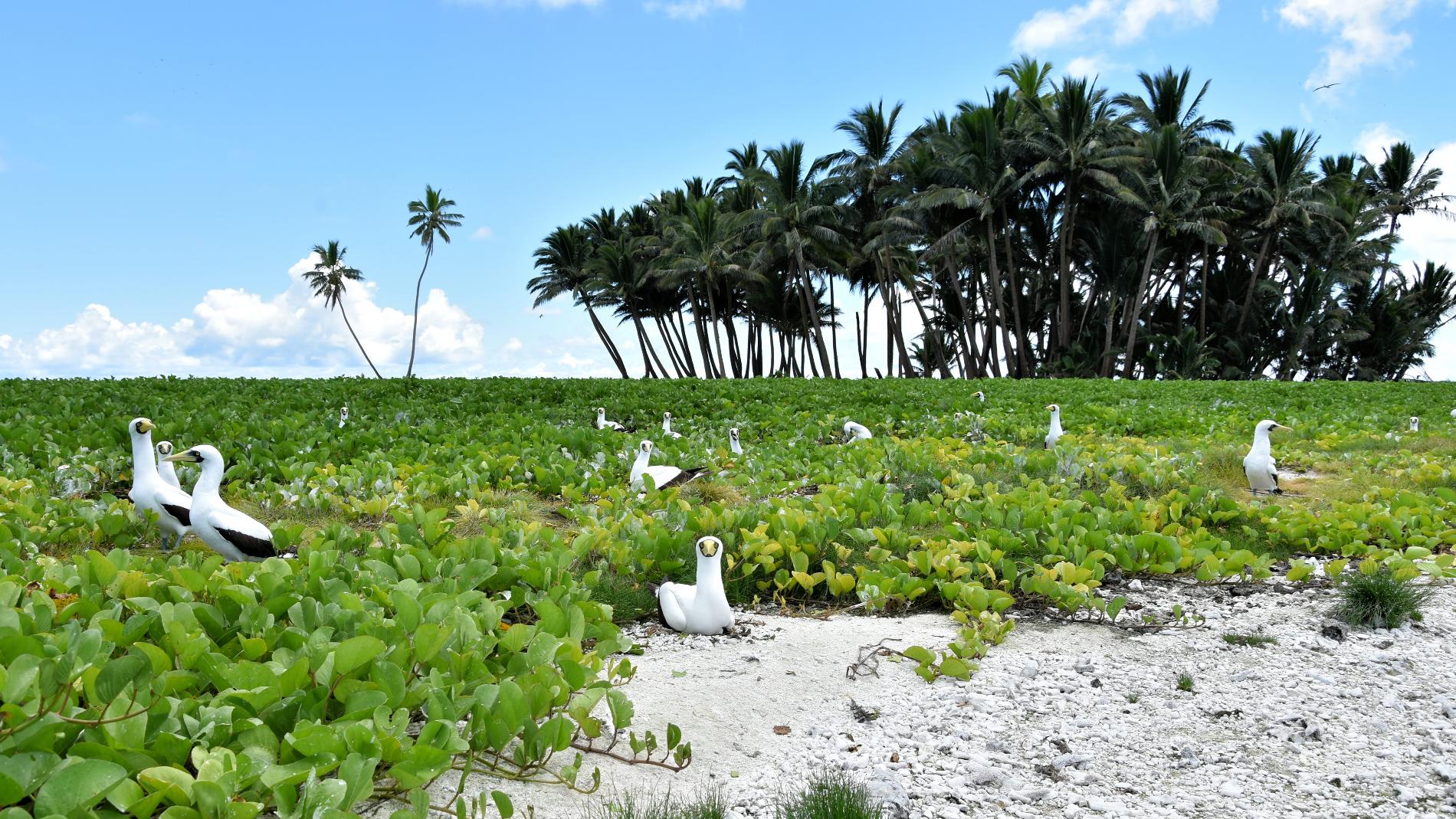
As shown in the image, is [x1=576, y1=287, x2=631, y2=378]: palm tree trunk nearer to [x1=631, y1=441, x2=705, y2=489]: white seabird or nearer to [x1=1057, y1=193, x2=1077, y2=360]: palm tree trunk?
[x1=1057, y1=193, x2=1077, y2=360]: palm tree trunk

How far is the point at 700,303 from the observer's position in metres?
45.9

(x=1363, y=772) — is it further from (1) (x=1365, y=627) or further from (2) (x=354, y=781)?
(2) (x=354, y=781)

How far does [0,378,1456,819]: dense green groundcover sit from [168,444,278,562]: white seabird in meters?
0.14

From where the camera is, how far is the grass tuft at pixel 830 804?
8.41 ft

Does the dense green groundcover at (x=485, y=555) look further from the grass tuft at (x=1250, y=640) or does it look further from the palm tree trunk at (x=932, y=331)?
the palm tree trunk at (x=932, y=331)

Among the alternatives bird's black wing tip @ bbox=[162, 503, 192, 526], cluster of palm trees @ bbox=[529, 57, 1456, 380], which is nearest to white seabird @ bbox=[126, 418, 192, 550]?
bird's black wing tip @ bbox=[162, 503, 192, 526]

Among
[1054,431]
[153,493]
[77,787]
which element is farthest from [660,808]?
[1054,431]

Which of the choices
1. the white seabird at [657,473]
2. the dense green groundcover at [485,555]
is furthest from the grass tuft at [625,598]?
the white seabird at [657,473]

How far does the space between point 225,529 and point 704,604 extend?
278 cm

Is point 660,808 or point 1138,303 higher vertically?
point 1138,303

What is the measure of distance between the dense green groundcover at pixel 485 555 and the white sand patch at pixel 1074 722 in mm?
190

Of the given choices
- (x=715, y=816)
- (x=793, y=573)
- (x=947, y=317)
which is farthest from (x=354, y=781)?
(x=947, y=317)

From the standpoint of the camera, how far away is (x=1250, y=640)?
166 inches

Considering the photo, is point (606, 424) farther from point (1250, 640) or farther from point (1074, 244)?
point (1074, 244)
